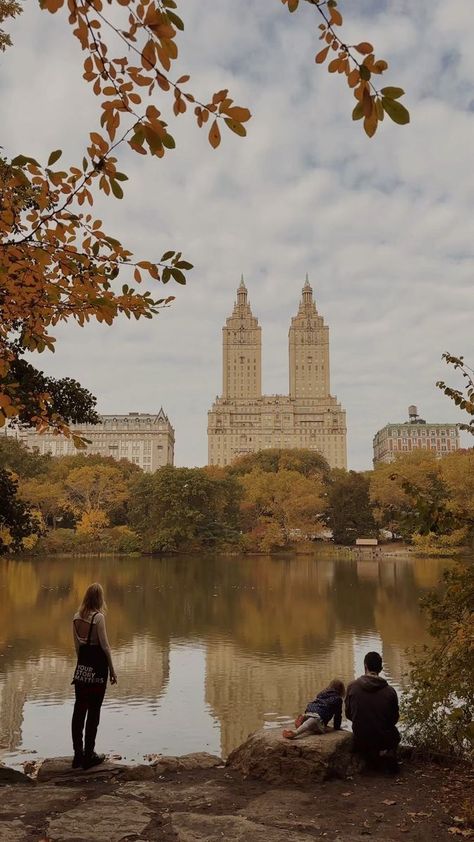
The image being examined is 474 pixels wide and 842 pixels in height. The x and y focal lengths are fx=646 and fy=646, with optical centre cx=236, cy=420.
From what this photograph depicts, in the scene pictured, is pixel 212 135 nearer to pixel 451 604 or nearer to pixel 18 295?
pixel 18 295

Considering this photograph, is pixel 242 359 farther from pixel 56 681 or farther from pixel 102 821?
pixel 102 821

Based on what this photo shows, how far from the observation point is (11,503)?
845 centimetres

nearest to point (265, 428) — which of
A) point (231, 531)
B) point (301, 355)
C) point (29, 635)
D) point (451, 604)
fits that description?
point (301, 355)

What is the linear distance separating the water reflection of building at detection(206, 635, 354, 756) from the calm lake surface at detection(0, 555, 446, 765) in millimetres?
25

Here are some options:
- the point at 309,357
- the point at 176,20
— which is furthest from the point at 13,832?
the point at 309,357

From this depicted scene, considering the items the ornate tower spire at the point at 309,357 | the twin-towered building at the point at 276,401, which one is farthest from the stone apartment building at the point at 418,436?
the ornate tower spire at the point at 309,357

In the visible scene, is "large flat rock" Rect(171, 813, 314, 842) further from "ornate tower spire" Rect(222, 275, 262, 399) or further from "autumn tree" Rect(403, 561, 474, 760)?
"ornate tower spire" Rect(222, 275, 262, 399)

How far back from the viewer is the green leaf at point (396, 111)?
180cm

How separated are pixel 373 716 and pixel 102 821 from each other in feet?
7.49

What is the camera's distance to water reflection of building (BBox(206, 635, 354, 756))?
8086 millimetres

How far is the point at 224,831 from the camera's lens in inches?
146

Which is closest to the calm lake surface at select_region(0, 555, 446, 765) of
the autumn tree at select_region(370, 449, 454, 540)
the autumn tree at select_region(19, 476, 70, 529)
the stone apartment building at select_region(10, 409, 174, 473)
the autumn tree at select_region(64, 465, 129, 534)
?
the autumn tree at select_region(370, 449, 454, 540)

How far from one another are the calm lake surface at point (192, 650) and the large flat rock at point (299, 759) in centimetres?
216

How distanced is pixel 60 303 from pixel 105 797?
334 centimetres
